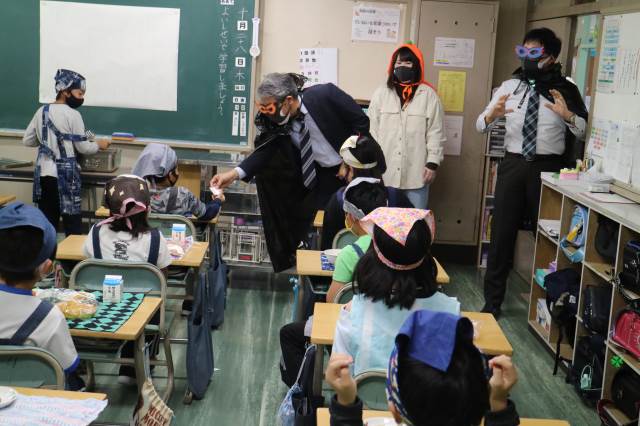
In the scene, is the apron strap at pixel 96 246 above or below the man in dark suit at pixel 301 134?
below

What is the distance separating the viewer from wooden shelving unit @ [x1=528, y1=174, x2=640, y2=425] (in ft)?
12.5

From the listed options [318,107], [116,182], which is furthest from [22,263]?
[318,107]

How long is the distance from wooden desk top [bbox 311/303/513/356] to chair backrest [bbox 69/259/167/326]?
779mm

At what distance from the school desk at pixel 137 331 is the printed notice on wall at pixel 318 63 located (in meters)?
3.77

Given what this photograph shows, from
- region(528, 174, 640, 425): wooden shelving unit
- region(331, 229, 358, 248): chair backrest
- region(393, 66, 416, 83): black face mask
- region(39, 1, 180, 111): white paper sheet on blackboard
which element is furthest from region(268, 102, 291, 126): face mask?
region(39, 1, 180, 111): white paper sheet on blackboard

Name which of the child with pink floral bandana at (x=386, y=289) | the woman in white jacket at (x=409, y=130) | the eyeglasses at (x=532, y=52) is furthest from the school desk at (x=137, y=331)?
the woman in white jacket at (x=409, y=130)

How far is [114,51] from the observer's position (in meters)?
6.70

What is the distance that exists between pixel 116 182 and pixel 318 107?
1.58 meters

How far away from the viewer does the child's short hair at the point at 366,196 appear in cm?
360

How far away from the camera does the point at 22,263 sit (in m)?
2.50

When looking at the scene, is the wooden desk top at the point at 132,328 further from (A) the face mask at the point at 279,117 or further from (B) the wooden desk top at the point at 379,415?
(A) the face mask at the point at 279,117

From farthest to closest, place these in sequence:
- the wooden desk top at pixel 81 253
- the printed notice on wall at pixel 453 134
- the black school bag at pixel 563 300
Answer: the printed notice on wall at pixel 453 134
the black school bag at pixel 563 300
the wooden desk top at pixel 81 253

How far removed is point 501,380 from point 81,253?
9.12 ft

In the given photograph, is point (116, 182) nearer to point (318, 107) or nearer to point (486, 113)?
point (318, 107)
